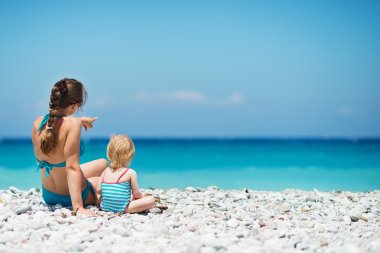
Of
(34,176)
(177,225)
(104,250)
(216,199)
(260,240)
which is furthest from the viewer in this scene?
(34,176)

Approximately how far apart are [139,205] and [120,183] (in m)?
0.34

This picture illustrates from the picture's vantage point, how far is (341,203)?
746 cm

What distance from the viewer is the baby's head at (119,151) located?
5.70m

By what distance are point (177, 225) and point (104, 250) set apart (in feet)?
3.71

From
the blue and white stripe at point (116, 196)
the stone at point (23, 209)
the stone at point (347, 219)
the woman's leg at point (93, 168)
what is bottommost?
the stone at point (23, 209)

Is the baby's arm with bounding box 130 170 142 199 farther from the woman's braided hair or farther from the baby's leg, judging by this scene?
the woman's braided hair

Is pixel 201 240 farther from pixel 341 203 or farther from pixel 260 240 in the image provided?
pixel 341 203

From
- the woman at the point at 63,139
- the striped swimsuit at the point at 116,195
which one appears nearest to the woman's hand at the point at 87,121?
the woman at the point at 63,139

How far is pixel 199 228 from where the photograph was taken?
501cm

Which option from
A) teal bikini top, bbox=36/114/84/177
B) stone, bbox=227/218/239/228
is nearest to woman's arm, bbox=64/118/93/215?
teal bikini top, bbox=36/114/84/177

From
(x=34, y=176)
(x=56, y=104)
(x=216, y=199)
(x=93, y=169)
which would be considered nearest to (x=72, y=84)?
(x=56, y=104)

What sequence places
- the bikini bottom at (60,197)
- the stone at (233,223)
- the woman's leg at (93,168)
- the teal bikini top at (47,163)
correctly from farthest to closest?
the woman's leg at (93,168) < the bikini bottom at (60,197) < the teal bikini top at (47,163) < the stone at (233,223)

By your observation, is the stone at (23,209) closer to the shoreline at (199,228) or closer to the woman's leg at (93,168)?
the shoreline at (199,228)

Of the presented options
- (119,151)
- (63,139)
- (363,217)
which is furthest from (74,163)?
(363,217)
